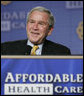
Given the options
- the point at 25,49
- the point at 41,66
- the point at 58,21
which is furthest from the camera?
the point at 58,21

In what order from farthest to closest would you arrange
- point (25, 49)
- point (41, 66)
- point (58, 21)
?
point (58, 21), point (25, 49), point (41, 66)

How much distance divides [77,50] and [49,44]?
29.0 inches

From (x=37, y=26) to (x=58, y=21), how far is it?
0.73 m

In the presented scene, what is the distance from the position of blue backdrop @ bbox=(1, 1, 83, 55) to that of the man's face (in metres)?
0.66

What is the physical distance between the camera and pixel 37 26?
224cm

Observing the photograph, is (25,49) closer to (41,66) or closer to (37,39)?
(37,39)

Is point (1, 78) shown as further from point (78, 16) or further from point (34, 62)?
point (78, 16)

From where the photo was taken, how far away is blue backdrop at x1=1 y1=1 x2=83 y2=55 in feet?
9.62

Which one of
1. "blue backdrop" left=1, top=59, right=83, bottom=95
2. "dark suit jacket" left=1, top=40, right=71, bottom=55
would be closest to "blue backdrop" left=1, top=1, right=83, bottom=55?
"dark suit jacket" left=1, top=40, right=71, bottom=55

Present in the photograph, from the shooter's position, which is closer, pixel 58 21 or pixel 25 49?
pixel 25 49

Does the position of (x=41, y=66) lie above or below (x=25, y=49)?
below

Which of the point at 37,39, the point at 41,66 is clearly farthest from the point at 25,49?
the point at 41,66

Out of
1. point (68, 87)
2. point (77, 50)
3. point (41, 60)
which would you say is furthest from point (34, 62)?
point (77, 50)

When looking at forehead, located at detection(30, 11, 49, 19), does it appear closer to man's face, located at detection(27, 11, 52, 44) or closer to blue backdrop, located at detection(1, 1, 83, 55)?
man's face, located at detection(27, 11, 52, 44)
